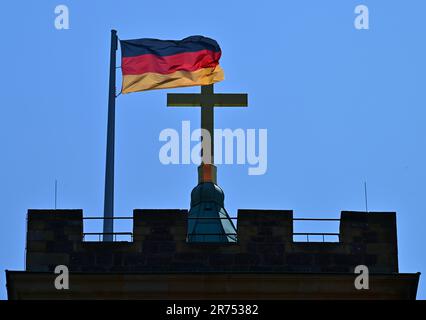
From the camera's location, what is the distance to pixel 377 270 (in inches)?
1356

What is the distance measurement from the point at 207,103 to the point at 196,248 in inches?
200

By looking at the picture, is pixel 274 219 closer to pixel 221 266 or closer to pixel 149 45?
pixel 221 266

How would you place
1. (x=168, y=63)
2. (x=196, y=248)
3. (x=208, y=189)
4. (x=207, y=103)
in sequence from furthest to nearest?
(x=168, y=63) < (x=207, y=103) < (x=208, y=189) < (x=196, y=248)

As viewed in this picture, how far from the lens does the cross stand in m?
38.0

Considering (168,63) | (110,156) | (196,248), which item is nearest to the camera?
(196,248)

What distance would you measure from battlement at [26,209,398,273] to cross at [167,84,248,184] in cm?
340

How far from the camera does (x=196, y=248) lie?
34.5 meters

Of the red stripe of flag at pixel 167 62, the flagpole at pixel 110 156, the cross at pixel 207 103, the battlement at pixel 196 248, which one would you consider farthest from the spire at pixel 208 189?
the red stripe of flag at pixel 167 62

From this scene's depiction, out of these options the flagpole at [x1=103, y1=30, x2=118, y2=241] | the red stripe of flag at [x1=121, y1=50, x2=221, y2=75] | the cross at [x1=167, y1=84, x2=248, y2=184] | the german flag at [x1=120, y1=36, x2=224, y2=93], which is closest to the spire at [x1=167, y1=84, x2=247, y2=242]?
the cross at [x1=167, y1=84, x2=248, y2=184]

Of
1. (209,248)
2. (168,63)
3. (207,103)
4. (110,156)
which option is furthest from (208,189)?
(168,63)

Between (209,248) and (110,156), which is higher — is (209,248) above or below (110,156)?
below

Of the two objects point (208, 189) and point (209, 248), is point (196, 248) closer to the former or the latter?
point (209, 248)

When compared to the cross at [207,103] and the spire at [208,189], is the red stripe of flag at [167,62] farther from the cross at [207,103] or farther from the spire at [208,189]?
the cross at [207,103]
